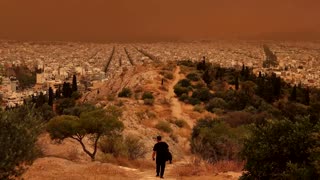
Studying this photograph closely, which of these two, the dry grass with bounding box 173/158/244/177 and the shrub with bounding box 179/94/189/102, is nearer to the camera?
the dry grass with bounding box 173/158/244/177

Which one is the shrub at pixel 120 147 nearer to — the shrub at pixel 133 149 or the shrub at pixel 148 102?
the shrub at pixel 133 149

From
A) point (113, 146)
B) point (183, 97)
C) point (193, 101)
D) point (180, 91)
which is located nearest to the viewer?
point (113, 146)

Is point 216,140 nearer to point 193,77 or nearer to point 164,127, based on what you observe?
point 164,127

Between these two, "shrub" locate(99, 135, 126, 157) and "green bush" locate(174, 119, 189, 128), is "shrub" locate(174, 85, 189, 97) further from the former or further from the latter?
"shrub" locate(99, 135, 126, 157)

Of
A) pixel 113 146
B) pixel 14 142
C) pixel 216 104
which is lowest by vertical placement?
pixel 216 104

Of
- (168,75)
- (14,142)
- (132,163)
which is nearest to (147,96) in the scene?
(168,75)

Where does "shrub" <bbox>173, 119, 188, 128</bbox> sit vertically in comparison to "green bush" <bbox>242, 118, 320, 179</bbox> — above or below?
below

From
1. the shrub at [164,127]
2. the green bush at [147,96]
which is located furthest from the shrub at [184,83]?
the shrub at [164,127]

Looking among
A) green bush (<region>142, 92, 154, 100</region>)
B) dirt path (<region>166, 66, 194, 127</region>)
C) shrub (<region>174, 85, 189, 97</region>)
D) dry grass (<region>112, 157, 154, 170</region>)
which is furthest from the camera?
shrub (<region>174, 85, 189, 97</region>)

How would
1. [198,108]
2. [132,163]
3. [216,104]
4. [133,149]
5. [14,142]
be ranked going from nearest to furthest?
[14,142] < [132,163] < [133,149] < [198,108] < [216,104]

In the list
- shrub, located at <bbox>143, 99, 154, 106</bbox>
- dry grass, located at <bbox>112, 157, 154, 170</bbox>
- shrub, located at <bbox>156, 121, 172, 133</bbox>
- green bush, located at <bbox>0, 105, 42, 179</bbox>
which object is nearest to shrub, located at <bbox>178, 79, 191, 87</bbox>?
shrub, located at <bbox>143, 99, 154, 106</bbox>

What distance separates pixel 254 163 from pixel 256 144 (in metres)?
0.33

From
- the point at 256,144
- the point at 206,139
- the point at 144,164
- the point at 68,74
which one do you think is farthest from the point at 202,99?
the point at 68,74

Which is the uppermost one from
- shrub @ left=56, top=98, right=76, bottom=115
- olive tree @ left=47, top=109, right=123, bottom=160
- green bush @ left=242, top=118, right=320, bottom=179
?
green bush @ left=242, top=118, right=320, bottom=179
